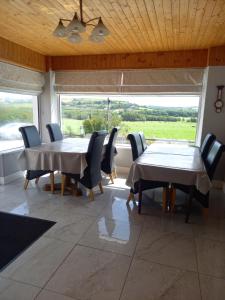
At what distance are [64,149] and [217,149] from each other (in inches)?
85.3

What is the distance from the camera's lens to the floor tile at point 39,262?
1.77 m

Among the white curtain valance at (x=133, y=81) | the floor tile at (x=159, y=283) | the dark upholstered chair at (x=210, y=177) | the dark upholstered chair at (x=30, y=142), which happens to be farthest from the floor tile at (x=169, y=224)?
the white curtain valance at (x=133, y=81)

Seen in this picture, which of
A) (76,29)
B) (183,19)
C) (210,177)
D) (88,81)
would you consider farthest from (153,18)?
(88,81)

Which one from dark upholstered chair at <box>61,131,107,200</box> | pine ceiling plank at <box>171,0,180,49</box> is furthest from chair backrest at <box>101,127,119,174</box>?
pine ceiling plank at <box>171,0,180,49</box>

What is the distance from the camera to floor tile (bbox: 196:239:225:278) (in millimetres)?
1890

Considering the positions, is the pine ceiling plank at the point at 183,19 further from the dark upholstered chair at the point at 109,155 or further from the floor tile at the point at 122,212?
the floor tile at the point at 122,212

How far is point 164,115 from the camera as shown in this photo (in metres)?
4.67

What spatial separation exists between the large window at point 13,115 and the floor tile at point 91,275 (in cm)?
291

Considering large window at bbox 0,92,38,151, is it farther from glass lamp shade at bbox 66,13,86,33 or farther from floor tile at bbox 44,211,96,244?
glass lamp shade at bbox 66,13,86,33

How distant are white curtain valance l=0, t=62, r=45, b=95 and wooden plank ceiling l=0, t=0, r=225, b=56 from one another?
48 centimetres

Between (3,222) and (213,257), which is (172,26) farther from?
(3,222)

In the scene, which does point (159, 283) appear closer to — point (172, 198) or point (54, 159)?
point (172, 198)

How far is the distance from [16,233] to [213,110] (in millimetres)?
3596

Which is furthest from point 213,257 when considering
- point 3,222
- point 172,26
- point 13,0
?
point 13,0
